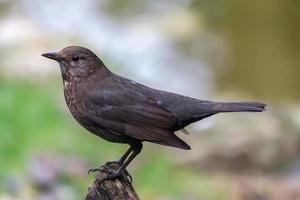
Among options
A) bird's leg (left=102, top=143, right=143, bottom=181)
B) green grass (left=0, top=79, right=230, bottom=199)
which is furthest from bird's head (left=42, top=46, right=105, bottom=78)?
green grass (left=0, top=79, right=230, bottom=199)

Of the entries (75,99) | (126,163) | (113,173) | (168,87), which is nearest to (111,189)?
(113,173)

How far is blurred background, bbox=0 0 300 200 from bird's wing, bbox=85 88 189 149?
2.45 m

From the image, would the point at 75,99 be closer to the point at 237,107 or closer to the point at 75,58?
the point at 75,58

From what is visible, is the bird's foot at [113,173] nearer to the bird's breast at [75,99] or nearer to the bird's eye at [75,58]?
the bird's breast at [75,99]

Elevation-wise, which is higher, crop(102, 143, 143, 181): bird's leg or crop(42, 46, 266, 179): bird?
crop(42, 46, 266, 179): bird

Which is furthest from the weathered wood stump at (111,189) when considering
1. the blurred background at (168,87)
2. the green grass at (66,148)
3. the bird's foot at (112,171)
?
the green grass at (66,148)

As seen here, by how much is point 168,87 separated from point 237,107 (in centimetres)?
885

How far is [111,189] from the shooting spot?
16.3 ft

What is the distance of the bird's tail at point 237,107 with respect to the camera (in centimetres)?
511


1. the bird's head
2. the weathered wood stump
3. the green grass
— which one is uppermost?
the green grass

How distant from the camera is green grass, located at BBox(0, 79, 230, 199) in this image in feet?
Result: 27.8

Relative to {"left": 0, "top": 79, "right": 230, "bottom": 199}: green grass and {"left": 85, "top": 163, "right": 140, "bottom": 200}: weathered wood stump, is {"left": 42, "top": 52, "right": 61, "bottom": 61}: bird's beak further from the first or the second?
{"left": 0, "top": 79, "right": 230, "bottom": 199}: green grass

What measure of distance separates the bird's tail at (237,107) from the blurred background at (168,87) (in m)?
2.70

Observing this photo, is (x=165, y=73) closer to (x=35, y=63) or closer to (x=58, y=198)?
(x=35, y=63)
